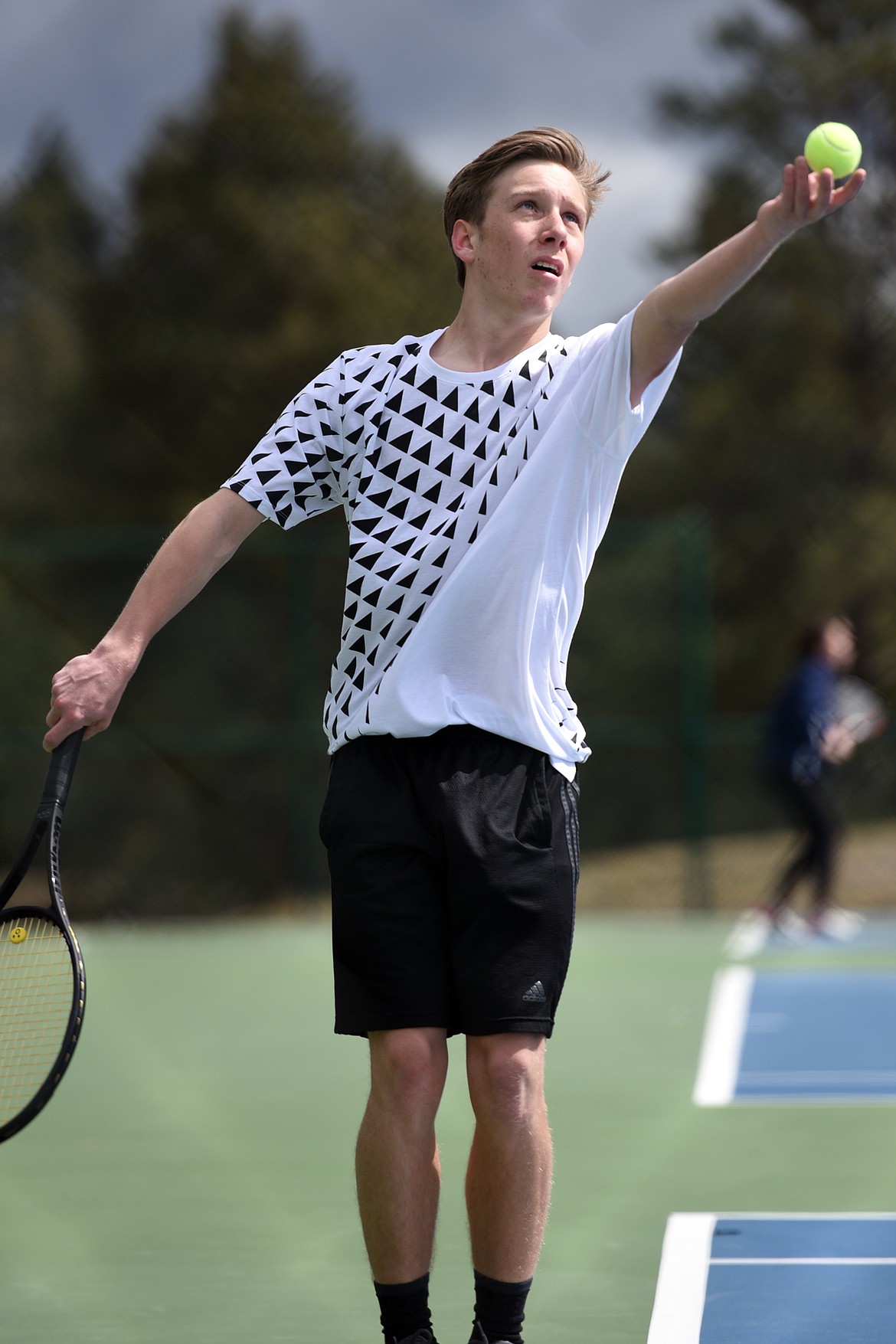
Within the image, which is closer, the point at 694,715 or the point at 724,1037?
the point at 724,1037

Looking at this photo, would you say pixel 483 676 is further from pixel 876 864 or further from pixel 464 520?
pixel 876 864

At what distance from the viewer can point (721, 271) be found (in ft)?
8.18

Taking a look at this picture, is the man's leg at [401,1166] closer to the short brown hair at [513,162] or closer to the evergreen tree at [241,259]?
the short brown hair at [513,162]

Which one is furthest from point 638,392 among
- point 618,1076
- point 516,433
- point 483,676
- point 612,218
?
point 612,218

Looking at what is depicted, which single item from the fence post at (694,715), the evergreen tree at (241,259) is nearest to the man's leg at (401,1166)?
the fence post at (694,715)

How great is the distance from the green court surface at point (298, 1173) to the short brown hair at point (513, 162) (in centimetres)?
174

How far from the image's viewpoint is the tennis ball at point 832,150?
259 cm

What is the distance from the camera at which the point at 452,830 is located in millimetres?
2645

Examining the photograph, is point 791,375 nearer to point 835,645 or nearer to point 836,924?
point 835,645

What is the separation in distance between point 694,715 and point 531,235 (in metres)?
8.16

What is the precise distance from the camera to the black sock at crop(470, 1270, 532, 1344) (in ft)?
8.79

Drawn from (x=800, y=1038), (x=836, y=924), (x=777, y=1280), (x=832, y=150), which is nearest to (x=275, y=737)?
(x=836, y=924)

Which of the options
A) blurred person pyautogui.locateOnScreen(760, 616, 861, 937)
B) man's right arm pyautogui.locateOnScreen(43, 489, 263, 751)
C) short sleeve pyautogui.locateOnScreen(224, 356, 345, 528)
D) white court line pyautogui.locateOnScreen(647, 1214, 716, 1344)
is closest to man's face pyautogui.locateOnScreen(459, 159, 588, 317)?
short sleeve pyautogui.locateOnScreen(224, 356, 345, 528)

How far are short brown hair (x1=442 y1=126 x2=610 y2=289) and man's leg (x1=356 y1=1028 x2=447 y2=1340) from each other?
44.9 inches
